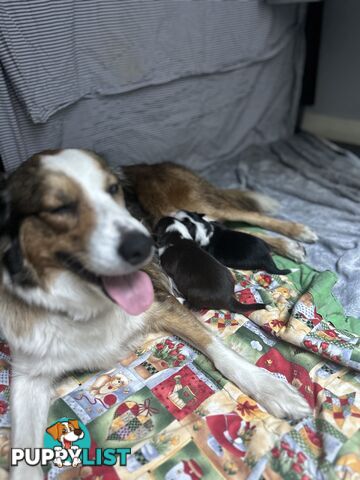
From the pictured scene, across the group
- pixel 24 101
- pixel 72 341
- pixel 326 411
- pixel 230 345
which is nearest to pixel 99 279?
pixel 72 341

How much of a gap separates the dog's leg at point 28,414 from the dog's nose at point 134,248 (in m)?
0.75

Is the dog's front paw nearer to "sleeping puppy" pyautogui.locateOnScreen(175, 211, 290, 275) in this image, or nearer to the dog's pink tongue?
the dog's pink tongue

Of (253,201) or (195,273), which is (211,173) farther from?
(195,273)

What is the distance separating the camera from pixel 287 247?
97.2 inches

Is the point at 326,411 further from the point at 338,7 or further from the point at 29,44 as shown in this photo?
the point at 338,7

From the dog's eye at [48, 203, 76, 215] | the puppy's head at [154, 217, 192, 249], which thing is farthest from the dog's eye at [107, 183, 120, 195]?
the puppy's head at [154, 217, 192, 249]

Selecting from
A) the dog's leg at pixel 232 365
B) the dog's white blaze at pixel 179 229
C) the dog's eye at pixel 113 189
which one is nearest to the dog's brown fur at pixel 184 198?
the dog's white blaze at pixel 179 229

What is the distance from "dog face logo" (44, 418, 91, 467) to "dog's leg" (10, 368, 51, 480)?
40 mm

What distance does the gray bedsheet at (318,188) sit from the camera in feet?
7.80

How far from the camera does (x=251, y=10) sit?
3139 millimetres

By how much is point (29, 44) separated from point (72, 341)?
1.60 meters

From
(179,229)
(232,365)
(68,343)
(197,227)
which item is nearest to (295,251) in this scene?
(197,227)

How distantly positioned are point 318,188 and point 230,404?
2.03 metres

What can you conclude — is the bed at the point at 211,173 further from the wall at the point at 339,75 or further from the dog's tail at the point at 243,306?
the wall at the point at 339,75
